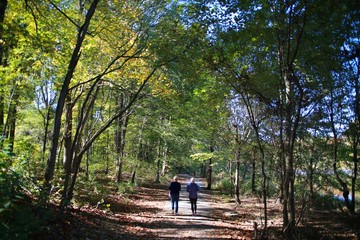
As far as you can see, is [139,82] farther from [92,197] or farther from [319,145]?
[319,145]

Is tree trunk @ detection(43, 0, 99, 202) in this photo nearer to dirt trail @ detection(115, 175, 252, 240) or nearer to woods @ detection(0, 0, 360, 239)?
woods @ detection(0, 0, 360, 239)

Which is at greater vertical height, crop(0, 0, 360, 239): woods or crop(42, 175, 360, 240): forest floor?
crop(0, 0, 360, 239): woods

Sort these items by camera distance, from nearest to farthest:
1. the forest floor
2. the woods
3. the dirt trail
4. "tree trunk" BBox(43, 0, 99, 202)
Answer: "tree trunk" BBox(43, 0, 99, 202), the woods, the forest floor, the dirt trail

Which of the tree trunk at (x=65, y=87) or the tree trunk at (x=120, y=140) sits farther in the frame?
the tree trunk at (x=120, y=140)

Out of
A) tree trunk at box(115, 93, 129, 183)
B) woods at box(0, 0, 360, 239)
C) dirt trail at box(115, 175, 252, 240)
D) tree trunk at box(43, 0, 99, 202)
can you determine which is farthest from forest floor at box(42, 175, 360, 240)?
tree trunk at box(115, 93, 129, 183)

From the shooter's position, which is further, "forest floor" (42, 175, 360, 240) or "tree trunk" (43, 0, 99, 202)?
"forest floor" (42, 175, 360, 240)

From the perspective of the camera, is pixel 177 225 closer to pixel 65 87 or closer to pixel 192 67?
pixel 192 67

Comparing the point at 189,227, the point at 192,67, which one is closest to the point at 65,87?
the point at 192,67

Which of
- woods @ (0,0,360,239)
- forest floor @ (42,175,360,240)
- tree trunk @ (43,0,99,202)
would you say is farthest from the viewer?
forest floor @ (42,175,360,240)

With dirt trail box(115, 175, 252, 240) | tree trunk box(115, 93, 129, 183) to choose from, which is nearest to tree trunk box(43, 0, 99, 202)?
dirt trail box(115, 175, 252, 240)

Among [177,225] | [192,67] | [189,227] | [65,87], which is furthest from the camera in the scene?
[177,225]

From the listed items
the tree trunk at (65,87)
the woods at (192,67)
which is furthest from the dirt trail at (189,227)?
the tree trunk at (65,87)

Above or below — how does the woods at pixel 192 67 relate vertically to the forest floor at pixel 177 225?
above

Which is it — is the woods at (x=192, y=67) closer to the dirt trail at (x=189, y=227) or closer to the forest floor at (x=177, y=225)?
the forest floor at (x=177, y=225)
